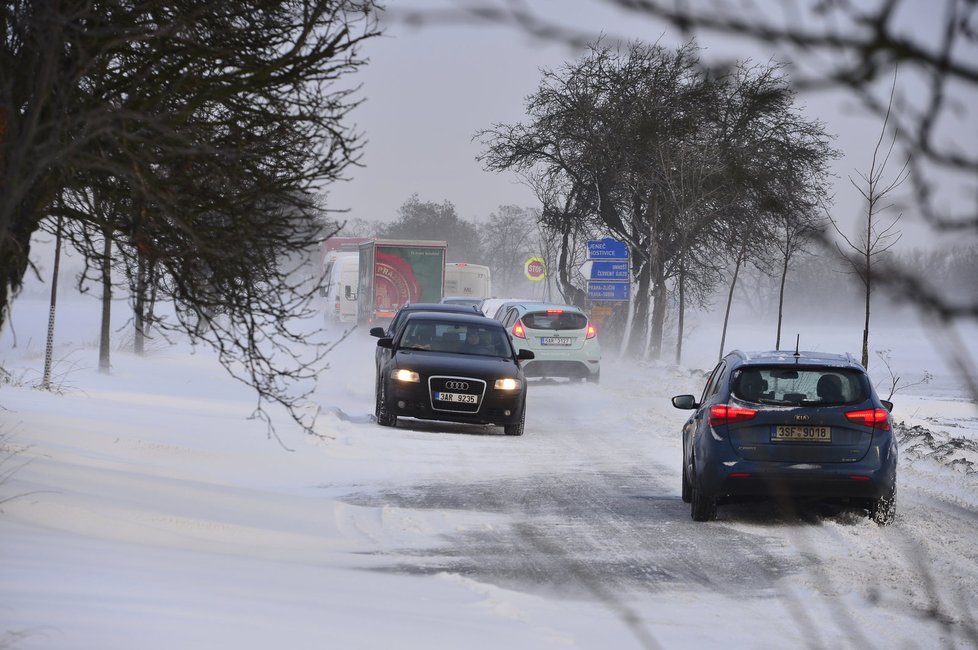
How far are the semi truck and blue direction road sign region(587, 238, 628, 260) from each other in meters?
6.93

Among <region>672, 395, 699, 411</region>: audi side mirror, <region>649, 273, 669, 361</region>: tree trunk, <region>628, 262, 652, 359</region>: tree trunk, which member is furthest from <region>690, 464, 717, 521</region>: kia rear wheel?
<region>628, 262, 652, 359</region>: tree trunk

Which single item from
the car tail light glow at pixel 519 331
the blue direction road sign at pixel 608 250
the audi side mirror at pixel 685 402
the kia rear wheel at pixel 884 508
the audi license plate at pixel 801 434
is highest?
the blue direction road sign at pixel 608 250

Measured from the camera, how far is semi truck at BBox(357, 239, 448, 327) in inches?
1796

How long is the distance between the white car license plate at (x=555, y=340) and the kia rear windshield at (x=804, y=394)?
16.4 metres

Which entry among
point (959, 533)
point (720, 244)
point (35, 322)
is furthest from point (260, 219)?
point (35, 322)

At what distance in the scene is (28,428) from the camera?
42.7 feet

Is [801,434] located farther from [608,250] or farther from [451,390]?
[608,250]

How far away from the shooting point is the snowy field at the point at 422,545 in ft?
20.7

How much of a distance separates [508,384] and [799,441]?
839 cm

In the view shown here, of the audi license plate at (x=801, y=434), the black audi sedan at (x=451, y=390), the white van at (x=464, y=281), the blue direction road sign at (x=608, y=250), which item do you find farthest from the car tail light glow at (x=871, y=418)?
the white van at (x=464, y=281)

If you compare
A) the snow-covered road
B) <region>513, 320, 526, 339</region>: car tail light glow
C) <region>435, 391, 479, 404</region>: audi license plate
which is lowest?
the snow-covered road

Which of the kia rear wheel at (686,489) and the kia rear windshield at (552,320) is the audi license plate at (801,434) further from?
the kia rear windshield at (552,320)

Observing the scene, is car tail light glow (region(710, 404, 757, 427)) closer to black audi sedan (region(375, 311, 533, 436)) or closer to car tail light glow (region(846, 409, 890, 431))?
car tail light glow (region(846, 409, 890, 431))

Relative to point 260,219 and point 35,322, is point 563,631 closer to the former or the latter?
point 260,219
